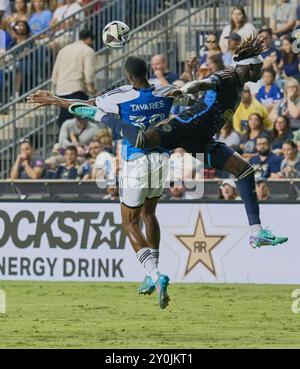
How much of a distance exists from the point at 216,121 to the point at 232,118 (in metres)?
5.94

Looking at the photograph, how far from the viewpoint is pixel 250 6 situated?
78.7ft

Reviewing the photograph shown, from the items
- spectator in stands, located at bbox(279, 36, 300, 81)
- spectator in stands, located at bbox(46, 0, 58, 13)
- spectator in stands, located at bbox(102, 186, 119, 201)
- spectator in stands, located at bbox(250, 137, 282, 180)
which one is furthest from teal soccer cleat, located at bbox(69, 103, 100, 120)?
spectator in stands, located at bbox(46, 0, 58, 13)

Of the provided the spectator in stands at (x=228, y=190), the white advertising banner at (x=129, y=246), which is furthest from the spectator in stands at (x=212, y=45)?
the white advertising banner at (x=129, y=246)

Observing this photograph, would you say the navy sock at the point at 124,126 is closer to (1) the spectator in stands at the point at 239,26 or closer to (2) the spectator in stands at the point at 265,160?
(2) the spectator in stands at the point at 265,160

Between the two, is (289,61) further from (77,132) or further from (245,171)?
(245,171)

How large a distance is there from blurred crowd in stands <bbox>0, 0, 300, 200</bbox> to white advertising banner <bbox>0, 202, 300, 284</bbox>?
626 mm

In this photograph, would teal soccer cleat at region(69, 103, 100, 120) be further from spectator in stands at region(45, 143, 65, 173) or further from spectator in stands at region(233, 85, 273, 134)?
spectator in stands at region(45, 143, 65, 173)

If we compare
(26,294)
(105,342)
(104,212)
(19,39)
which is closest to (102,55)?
(19,39)

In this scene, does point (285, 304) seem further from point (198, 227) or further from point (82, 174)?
point (82, 174)

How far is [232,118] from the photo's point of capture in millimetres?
21266

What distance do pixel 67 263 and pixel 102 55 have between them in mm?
5470

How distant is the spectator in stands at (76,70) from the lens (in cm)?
2355

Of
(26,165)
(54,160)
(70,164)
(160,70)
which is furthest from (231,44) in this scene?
(26,165)

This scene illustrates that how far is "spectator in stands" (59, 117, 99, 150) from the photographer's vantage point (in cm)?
2308
